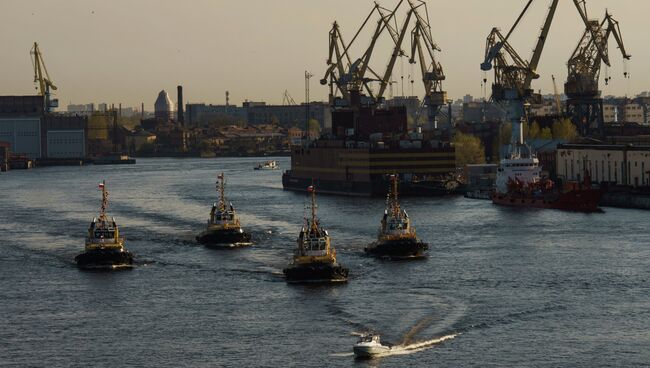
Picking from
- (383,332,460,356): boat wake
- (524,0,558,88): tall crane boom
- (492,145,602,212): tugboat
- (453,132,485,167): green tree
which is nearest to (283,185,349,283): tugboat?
(383,332,460,356): boat wake

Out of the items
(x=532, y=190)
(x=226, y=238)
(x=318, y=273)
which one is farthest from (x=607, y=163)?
(x=318, y=273)

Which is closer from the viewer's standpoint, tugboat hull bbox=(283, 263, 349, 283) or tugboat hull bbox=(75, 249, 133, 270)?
tugboat hull bbox=(283, 263, 349, 283)

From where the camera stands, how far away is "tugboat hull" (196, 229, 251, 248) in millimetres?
88688

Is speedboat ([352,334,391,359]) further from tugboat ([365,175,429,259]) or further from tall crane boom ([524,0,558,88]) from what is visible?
tall crane boom ([524,0,558,88])

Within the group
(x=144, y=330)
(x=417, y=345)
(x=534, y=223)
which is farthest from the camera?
(x=534, y=223)

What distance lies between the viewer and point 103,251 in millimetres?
78188

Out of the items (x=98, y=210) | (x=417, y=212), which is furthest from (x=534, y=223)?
(x=98, y=210)

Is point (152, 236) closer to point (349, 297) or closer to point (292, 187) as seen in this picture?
point (349, 297)

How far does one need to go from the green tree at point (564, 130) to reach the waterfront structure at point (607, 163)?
67.7 feet

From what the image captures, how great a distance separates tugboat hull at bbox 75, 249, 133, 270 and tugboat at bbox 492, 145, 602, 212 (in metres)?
45.0

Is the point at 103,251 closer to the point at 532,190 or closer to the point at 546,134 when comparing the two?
the point at 532,190

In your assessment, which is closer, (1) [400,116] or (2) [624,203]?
(2) [624,203]

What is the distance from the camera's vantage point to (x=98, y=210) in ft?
396

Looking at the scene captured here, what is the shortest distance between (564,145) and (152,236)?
186ft
